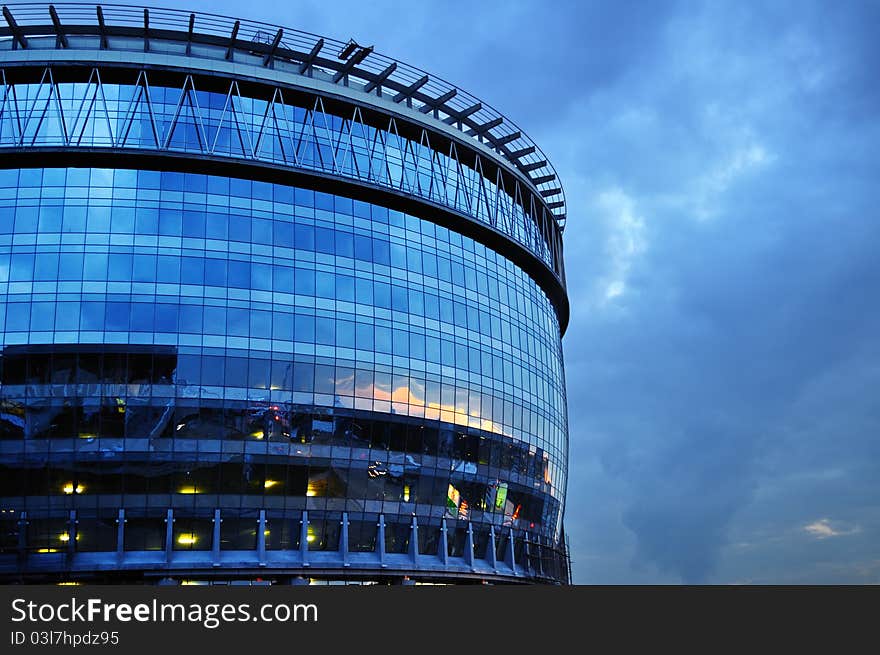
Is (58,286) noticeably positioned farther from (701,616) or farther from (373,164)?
(701,616)

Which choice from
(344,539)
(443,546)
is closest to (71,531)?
(344,539)

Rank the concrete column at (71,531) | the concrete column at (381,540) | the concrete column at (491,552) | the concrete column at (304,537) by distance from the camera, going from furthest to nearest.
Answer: the concrete column at (491,552) < the concrete column at (381,540) < the concrete column at (304,537) < the concrete column at (71,531)

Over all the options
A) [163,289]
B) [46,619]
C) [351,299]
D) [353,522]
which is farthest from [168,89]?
[46,619]

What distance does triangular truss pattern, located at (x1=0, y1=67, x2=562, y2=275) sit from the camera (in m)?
54.0

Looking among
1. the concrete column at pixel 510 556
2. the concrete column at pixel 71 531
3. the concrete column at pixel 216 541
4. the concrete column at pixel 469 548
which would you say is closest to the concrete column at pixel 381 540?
the concrete column at pixel 469 548

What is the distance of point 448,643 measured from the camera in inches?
650

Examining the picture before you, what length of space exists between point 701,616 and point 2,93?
5379cm

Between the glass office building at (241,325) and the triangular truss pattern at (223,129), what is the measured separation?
0.52ft

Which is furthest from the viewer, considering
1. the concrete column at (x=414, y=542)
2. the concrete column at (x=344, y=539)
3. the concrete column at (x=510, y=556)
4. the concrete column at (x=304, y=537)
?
the concrete column at (x=510, y=556)

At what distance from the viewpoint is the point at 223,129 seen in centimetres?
5594

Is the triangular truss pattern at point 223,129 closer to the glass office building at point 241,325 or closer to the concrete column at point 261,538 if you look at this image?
the glass office building at point 241,325

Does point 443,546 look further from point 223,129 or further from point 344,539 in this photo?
point 223,129

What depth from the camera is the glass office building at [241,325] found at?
162 feet

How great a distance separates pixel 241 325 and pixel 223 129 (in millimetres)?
13317
